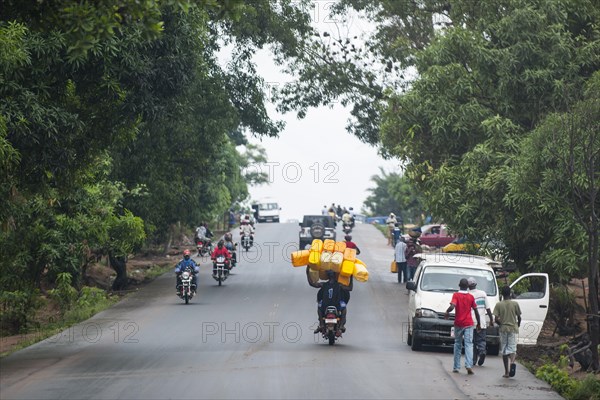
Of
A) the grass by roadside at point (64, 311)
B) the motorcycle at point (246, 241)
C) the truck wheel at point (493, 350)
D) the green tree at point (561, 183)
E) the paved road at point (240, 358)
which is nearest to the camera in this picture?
the paved road at point (240, 358)

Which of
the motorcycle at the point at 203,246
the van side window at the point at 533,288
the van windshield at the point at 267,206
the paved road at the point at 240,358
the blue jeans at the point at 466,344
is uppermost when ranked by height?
the van windshield at the point at 267,206

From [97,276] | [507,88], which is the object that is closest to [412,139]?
[507,88]

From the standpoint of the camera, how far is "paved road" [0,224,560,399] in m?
16.0

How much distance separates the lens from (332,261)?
21812mm

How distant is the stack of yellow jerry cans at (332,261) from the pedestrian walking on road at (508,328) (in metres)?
3.85

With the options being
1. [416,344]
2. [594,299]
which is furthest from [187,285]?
[594,299]

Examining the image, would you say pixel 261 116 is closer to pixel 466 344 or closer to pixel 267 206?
pixel 466 344

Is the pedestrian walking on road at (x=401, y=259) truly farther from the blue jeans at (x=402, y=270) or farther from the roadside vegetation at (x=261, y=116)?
the roadside vegetation at (x=261, y=116)

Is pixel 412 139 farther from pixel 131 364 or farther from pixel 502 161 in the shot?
pixel 131 364

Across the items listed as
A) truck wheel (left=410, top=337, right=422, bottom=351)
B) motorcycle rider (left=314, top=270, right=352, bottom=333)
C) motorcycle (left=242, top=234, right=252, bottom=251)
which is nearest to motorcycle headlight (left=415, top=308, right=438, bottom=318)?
truck wheel (left=410, top=337, right=422, bottom=351)

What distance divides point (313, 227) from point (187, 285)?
20.7 metres

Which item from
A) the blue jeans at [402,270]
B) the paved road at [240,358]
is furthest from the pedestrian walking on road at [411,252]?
the paved road at [240,358]

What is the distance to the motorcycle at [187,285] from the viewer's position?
104 ft

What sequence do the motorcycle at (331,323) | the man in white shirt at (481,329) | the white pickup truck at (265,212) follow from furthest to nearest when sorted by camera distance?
the white pickup truck at (265,212), the motorcycle at (331,323), the man in white shirt at (481,329)
